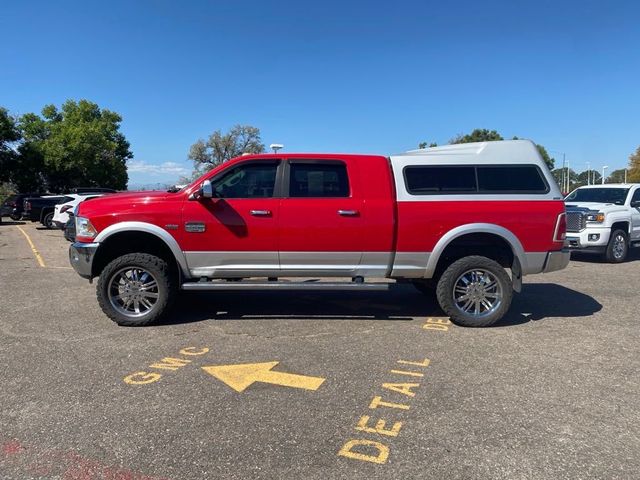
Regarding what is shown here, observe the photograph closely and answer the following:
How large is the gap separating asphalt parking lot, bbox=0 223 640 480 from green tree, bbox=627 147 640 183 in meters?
70.8

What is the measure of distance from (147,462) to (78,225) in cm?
382

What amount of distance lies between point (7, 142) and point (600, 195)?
43018mm

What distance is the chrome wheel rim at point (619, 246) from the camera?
11.3 metres

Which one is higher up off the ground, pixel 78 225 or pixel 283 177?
pixel 283 177

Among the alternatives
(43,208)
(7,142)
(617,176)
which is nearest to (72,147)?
(7,142)

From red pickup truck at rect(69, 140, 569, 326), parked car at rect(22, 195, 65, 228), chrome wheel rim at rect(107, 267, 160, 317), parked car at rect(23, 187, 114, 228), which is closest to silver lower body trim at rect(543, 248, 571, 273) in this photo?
red pickup truck at rect(69, 140, 569, 326)

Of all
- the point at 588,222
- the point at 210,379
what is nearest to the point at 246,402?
the point at 210,379

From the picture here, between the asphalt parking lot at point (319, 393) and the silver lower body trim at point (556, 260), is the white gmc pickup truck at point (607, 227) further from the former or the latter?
the silver lower body trim at point (556, 260)

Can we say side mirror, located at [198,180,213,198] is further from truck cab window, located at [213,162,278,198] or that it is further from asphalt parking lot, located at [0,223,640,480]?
asphalt parking lot, located at [0,223,640,480]

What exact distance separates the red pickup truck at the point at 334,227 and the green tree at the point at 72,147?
40523 mm

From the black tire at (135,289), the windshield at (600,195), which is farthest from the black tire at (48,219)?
the windshield at (600,195)

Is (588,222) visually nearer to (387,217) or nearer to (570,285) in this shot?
(570,285)

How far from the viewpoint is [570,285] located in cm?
875

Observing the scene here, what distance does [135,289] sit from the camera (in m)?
6.02
